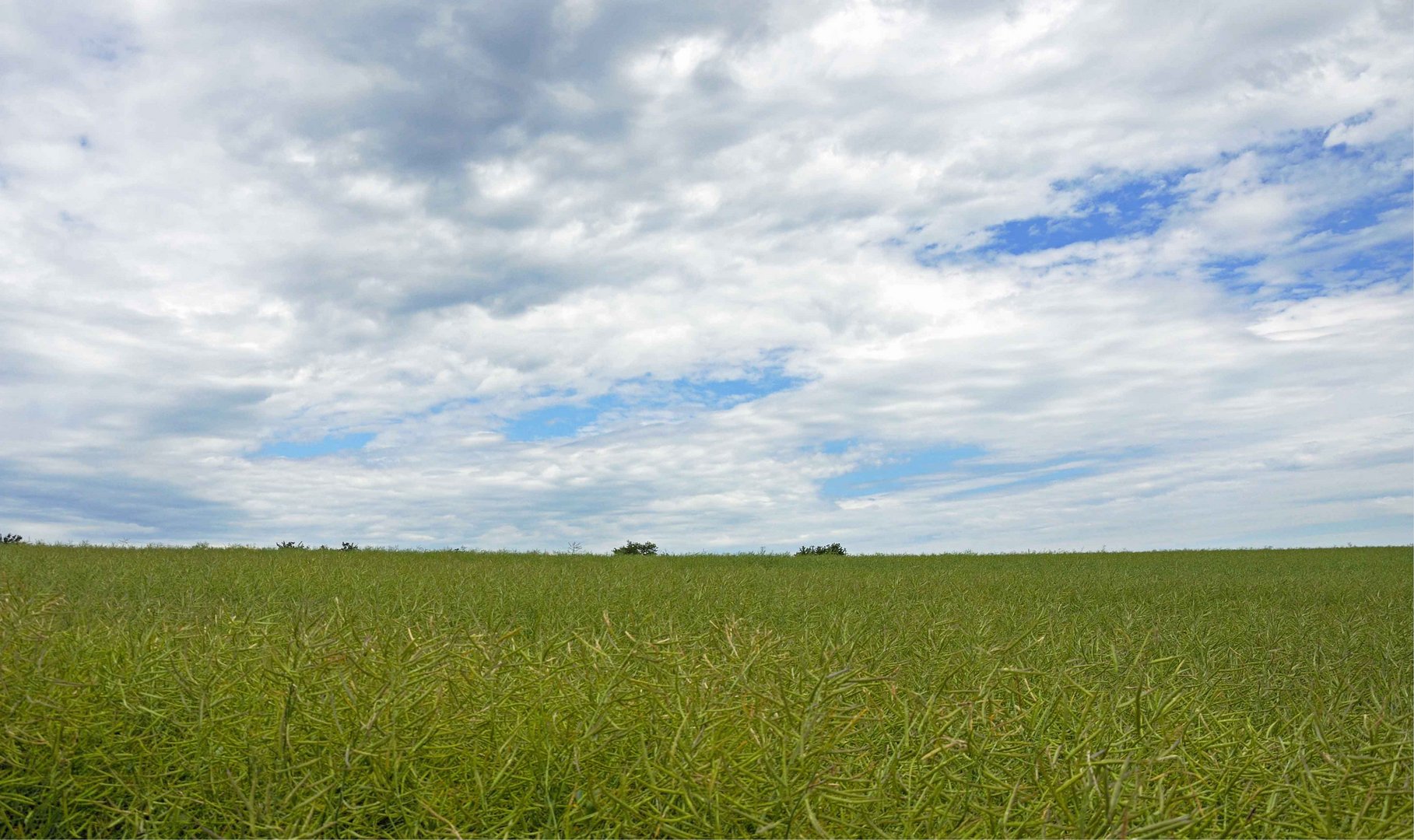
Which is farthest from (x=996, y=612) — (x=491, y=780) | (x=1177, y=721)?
(x=491, y=780)

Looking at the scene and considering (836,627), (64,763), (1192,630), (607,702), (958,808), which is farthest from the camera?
(1192,630)

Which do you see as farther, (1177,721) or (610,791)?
(1177,721)

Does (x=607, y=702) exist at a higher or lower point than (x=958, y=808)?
higher

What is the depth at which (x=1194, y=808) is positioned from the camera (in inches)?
81.0

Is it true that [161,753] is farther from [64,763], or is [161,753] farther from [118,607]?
[118,607]

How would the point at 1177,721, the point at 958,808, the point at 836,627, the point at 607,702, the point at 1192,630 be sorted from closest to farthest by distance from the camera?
the point at 958,808 < the point at 607,702 < the point at 1177,721 < the point at 836,627 < the point at 1192,630

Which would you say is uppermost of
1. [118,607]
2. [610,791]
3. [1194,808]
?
[118,607]

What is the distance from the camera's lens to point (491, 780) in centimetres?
213

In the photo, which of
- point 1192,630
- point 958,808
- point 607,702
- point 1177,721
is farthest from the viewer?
point 1192,630

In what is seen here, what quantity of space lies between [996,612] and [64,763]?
24.0ft

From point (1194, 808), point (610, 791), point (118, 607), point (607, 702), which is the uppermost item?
point (118, 607)

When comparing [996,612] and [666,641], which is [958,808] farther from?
[996,612]

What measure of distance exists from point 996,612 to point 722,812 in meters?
6.89

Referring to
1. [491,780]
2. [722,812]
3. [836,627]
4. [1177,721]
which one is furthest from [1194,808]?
[836,627]
